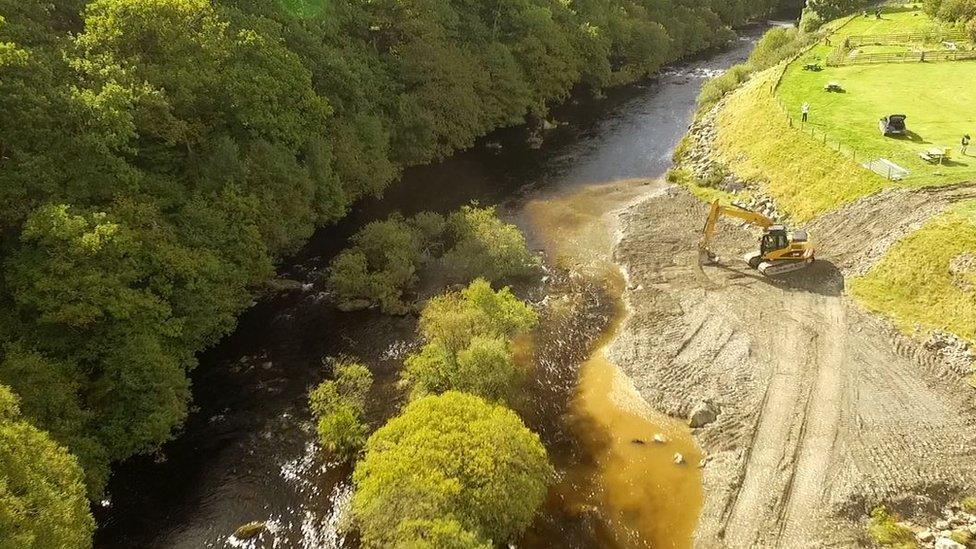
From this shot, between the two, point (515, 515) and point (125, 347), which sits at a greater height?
point (125, 347)

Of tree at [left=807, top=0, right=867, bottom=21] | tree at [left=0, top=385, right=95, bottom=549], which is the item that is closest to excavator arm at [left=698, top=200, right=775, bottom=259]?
tree at [left=0, top=385, right=95, bottom=549]

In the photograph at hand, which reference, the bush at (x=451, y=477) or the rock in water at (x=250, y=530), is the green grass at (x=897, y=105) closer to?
the bush at (x=451, y=477)

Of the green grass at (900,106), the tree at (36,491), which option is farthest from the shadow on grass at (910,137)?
the tree at (36,491)

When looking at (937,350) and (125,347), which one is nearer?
(125,347)

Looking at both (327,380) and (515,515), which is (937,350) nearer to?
(515,515)

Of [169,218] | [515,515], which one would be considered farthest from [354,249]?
[515,515]

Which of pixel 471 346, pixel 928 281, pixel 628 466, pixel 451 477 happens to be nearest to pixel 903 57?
pixel 928 281

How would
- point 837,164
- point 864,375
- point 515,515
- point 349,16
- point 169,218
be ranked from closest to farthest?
point 515,515
point 864,375
point 169,218
point 837,164
point 349,16
